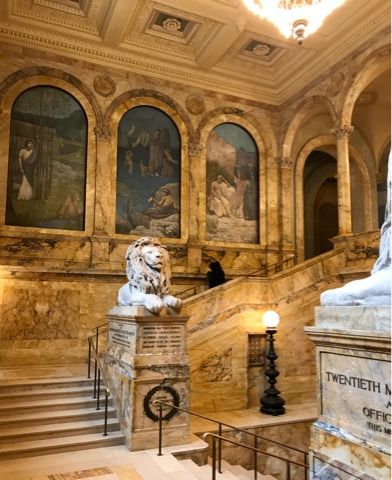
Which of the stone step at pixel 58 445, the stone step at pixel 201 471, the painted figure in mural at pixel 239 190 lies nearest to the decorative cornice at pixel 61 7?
the painted figure in mural at pixel 239 190

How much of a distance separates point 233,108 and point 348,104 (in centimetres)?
396

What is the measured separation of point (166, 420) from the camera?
6.36 metres

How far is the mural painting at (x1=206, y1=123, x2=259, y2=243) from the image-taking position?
14.5m

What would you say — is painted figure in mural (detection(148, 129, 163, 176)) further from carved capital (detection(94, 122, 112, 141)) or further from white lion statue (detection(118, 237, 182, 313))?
white lion statue (detection(118, 237, 182, 313))

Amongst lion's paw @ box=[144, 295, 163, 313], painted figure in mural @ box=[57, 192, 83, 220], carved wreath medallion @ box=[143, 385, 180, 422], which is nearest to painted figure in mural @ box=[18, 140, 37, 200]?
painted figure in mural @ box=[57, 192, 83, 220]

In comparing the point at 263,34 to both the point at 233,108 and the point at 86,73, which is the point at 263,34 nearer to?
the point at 233,108

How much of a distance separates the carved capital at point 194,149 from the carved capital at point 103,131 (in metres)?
2.63

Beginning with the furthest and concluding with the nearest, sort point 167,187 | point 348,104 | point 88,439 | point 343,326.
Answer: point 167,187, point 348,104, point 88,439, point 343,326

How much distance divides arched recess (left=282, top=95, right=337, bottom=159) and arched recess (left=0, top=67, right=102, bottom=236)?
21.4 ft

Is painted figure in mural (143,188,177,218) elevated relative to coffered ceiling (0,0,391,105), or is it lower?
lower

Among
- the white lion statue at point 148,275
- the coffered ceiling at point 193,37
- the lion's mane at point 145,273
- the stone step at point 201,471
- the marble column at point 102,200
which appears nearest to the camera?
the stone step at point 201,471

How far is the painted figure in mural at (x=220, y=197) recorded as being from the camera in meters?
14.5

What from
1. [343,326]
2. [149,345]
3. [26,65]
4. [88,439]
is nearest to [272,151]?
[26,65]

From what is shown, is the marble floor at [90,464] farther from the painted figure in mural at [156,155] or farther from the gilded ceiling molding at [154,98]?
the gilded ceiling molding at [154,98]
